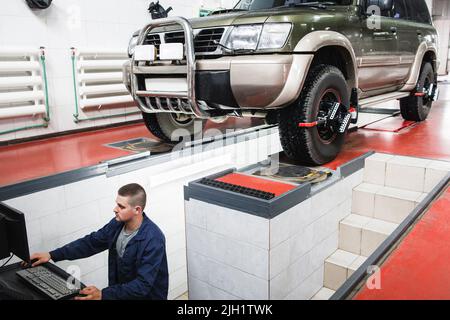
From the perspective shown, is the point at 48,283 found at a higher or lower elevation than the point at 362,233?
higher

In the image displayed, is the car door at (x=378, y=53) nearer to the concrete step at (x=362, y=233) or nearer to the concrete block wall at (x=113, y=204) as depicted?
the concrete step at (x=362, y=233)

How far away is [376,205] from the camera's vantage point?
140 inches

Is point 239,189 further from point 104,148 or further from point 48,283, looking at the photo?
point 104,148

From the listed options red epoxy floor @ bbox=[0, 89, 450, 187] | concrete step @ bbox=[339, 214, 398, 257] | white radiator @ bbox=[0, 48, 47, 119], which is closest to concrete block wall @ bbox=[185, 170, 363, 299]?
concrete step @ bbox=[339, 214, 398, 257]

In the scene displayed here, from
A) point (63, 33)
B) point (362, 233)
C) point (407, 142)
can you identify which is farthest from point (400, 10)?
point (63, 33)

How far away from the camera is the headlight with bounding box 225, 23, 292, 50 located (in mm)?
2494

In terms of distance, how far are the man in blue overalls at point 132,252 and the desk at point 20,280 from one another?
102 millimetres

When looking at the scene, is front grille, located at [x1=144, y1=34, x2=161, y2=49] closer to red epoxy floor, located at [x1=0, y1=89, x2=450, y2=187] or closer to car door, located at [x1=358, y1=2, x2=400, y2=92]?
red epoxy floor, located at [x1=0, y1=89, x2=450, y2=187]

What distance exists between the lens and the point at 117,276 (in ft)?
8.20

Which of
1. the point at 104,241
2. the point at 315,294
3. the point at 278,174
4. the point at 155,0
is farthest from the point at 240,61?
the point at 155,0

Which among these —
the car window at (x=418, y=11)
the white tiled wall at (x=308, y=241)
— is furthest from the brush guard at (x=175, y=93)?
the car window at (x=418, y=11)

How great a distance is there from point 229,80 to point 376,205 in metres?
1.88
